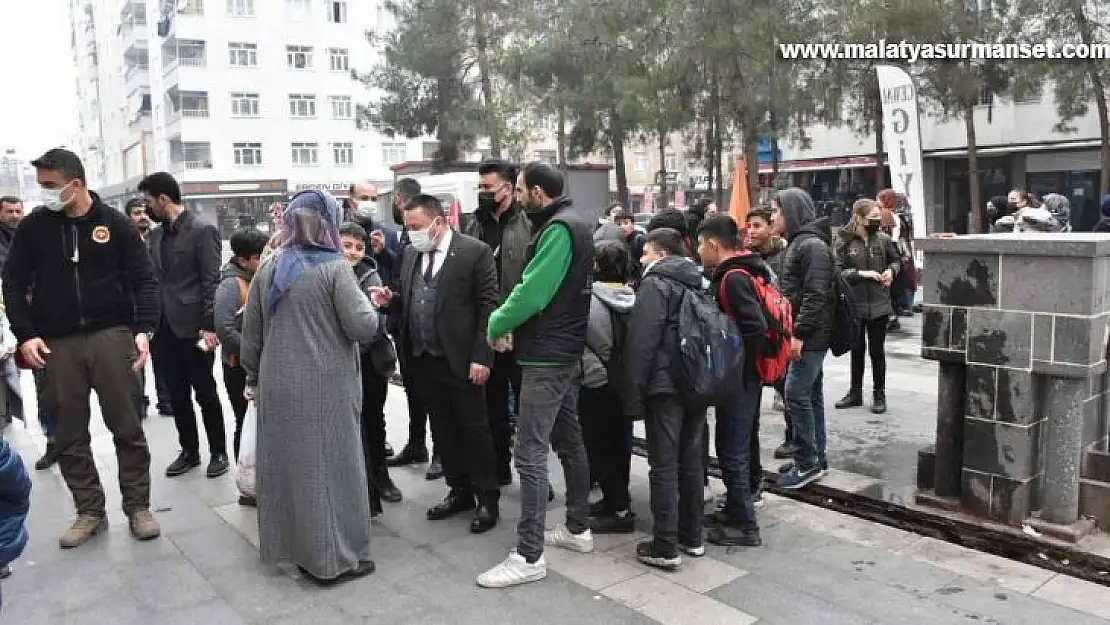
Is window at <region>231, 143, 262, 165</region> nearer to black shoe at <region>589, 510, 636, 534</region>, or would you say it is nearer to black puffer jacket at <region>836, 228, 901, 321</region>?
black puffer jacket at <region>836, 228, 901, 321</region>

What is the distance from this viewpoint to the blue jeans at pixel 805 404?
518 cm

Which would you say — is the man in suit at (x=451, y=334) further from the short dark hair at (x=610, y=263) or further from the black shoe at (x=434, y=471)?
the black shoe at (x=434, y=471)

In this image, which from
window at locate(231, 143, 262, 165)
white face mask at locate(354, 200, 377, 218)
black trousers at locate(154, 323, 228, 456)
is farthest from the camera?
window at locate(231, 143, 262, 165)

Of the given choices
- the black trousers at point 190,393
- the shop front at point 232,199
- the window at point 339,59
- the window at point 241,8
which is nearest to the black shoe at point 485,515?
the black trousers at point 190,393

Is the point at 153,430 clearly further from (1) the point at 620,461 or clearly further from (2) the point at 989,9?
(2) the point at 989,9

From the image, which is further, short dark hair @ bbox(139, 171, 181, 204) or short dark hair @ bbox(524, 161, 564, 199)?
short dark hair @ bbox(139, 171, 181, 204)

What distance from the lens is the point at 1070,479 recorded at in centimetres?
428

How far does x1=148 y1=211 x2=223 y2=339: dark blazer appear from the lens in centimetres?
570

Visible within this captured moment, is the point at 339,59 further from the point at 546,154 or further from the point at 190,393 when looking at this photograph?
the point at 190,393

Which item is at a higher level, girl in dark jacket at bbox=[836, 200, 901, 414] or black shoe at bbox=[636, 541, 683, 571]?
girl in dark jacket at bbox=[836, 200, 901, 414]

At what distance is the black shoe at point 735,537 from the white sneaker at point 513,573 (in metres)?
0.94

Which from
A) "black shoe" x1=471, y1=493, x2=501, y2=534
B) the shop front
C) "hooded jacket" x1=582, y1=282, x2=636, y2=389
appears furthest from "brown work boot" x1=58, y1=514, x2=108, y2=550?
the shop front

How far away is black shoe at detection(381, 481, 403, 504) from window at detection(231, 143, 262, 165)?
4205cm

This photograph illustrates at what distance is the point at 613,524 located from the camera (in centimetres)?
458
